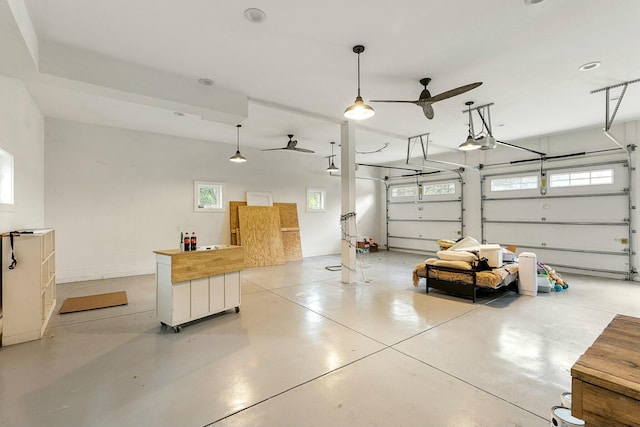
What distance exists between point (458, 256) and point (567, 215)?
4.17m

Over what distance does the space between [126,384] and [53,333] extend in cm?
186

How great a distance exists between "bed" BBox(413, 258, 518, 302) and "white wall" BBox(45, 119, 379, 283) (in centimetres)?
538

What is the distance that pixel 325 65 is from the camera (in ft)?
11.9

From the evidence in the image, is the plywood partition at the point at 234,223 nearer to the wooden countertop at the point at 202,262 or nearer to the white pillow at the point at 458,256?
the wooden countertop at the point at 202,262

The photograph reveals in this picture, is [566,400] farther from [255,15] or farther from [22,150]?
[22,150]

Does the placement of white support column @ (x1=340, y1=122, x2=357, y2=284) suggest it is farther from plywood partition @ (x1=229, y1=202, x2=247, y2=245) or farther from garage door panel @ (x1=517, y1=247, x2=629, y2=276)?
garage door panel @ (x1=517, y1=247, x2=629, y2=276)

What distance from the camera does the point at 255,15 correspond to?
2730mm

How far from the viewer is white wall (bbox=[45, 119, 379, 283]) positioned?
5.73m

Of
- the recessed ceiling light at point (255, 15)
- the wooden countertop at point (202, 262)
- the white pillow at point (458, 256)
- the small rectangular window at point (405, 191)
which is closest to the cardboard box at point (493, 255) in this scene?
the white pillow at point (458, 256)

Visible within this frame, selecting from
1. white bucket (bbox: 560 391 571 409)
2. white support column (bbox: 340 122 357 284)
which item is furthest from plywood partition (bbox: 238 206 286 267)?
white bucket (bbox: 560 391 571 409)

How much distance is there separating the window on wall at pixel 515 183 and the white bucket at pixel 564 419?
8.23m

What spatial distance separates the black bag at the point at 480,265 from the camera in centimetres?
464

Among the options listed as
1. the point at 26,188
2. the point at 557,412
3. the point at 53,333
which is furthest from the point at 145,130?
the point at 557,412

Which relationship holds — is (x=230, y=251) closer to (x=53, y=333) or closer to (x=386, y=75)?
(x=53, y=333)
